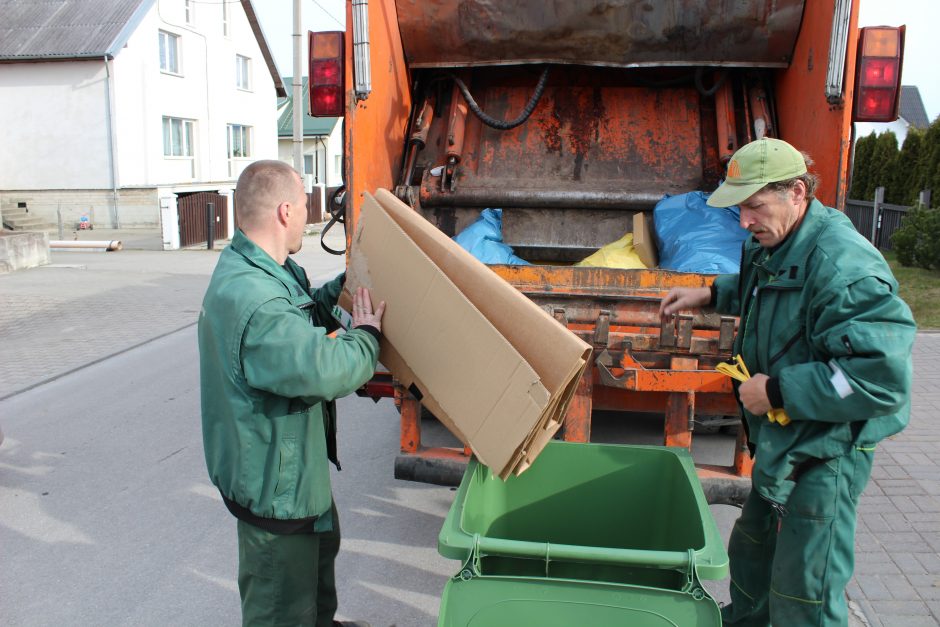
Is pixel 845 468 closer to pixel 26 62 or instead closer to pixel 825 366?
pixel 825 366

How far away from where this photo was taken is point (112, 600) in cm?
304

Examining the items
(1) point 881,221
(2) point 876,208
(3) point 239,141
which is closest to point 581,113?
(2) point 876,208

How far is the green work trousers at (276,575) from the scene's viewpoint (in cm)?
216

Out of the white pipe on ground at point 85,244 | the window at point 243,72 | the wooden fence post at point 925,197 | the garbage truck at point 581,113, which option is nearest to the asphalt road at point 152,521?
the garbage truck at point 581,113

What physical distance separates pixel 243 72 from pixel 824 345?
26.3 m

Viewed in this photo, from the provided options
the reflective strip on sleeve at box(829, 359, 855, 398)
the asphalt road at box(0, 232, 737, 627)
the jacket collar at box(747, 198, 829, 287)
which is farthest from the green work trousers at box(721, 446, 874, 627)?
the asphalt road at box(0, 232, 737, 627)

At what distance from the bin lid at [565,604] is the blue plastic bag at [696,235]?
83.3 inches

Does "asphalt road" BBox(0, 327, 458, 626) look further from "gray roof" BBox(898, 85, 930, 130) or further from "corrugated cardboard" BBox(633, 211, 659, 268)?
"gray roof" BBox(898, 85, 930, 130)

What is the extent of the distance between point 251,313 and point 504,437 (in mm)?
705

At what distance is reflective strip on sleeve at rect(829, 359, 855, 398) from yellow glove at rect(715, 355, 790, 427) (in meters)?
0.18

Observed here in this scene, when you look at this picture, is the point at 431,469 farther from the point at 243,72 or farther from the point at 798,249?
the point at 243,72

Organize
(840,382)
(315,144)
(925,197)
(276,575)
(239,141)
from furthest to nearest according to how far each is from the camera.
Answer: (315,144) < (239,141) < (925,197) < (276,575) < (840,382)

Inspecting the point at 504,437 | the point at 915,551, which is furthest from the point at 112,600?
the point at 915,551

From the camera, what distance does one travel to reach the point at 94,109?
19.5 m
